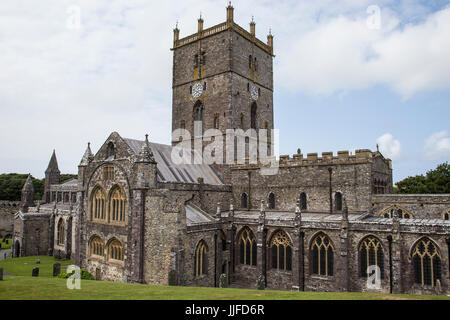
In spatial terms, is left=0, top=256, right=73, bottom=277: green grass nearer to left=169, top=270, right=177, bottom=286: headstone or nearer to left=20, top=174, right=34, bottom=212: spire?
left=20, top=174, right=34, bottom=212: spire

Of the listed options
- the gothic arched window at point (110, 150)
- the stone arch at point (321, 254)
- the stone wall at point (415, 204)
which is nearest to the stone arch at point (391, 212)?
the stone wall at point (415, 204)

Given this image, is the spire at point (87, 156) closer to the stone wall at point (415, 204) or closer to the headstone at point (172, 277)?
the headstone at point (172, 277)

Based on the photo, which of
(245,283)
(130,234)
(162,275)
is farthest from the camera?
(245,283)

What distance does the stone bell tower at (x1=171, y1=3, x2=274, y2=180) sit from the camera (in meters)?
38.3

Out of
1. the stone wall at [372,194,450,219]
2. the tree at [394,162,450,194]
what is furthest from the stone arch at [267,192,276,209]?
the tree at [394,162,450,194]

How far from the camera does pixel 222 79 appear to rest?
38438mm

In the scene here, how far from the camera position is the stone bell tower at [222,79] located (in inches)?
1508

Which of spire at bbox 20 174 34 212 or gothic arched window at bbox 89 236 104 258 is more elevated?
spire at bbox 20 174 34 212

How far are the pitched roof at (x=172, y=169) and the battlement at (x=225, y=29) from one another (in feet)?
53.6

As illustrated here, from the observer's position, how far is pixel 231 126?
123ft

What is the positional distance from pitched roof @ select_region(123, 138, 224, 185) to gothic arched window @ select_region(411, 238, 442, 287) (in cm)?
1917
